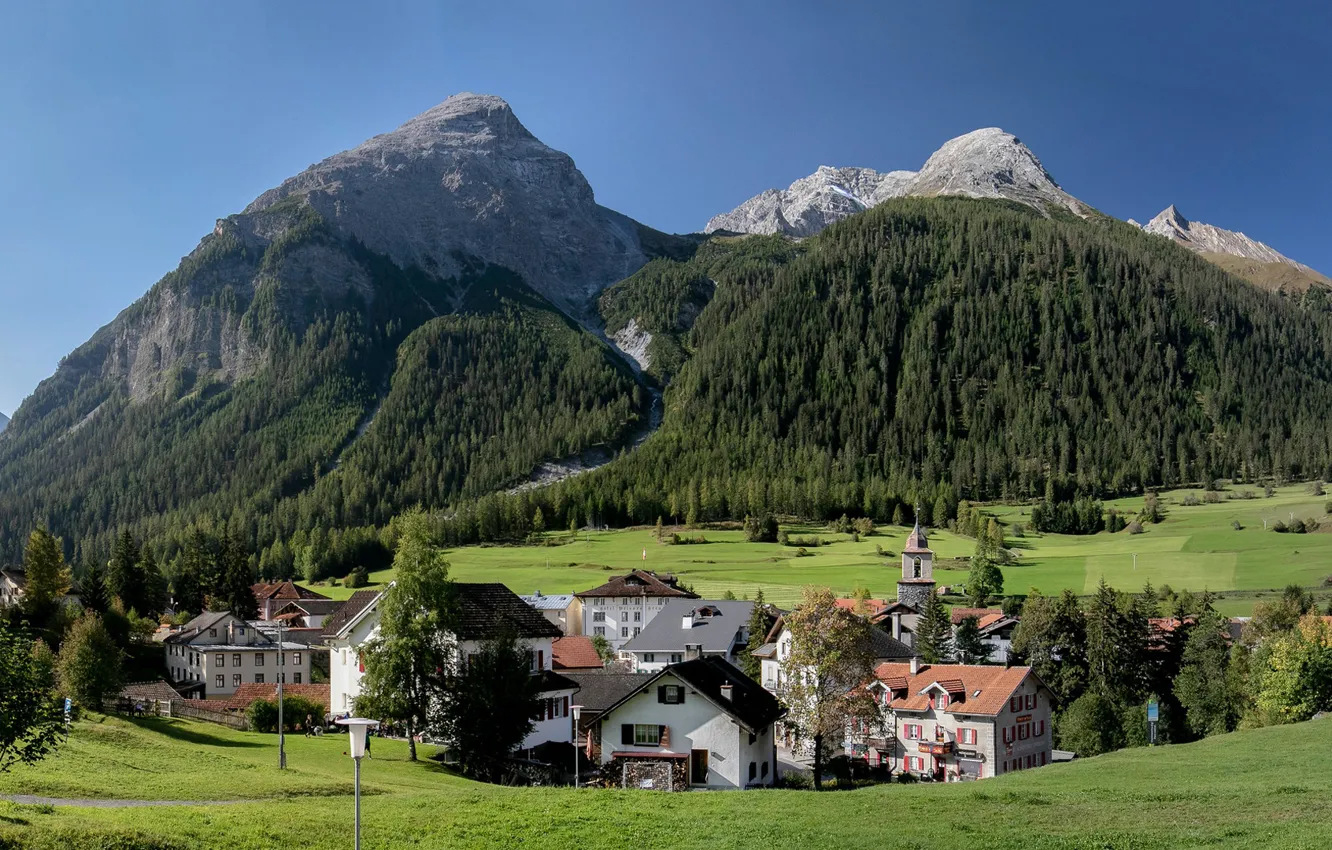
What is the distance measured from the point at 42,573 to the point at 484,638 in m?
54.8

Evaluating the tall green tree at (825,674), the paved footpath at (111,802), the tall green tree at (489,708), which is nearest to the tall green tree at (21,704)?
the paved footpath at (111,802)

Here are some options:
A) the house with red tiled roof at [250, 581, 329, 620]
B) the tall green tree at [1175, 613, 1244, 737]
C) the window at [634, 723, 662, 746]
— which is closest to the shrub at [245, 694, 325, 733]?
the window at [634, 723, 662, 746]

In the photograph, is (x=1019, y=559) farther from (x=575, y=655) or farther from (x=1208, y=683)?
(x=575, y=655)

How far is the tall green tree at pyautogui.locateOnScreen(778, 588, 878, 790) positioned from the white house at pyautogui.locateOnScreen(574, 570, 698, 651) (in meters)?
66.4

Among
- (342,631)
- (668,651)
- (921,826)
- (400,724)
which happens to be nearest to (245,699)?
(342,631)

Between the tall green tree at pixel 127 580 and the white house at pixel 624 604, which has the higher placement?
the tall green tree at pixel 127 580

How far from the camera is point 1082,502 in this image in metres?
195

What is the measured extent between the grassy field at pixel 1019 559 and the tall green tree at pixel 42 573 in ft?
175

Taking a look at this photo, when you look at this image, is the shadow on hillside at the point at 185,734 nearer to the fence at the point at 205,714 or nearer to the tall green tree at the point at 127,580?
the fence at the point at 205,714

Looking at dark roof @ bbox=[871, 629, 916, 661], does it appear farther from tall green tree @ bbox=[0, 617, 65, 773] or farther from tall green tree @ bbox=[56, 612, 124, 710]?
tall green tree @ bbox=[0, 617, 65, 773]

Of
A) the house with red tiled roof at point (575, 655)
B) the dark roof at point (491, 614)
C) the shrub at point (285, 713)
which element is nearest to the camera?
the dark roof at point (491, 614)

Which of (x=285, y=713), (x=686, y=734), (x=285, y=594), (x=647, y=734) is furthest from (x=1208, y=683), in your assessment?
(x=285, y=594)

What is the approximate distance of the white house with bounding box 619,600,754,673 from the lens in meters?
98.5

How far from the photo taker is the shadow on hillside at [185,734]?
47.4 metres
